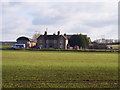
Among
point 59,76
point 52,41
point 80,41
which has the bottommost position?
point 59,76

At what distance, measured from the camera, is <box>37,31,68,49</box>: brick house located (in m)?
119

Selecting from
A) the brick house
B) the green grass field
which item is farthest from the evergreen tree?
the green grass field

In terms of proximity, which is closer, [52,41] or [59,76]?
[59,76]

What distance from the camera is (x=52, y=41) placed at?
121m

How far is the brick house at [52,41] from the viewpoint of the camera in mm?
118925

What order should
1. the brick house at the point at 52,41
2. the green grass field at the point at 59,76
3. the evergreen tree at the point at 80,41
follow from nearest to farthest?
the green grass field at the point at 59,76, the evergreen tree at the point at 80,41, the brick house at the point at 52,41

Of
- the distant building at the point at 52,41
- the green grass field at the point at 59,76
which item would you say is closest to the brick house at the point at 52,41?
the distant building at the point at 52,41

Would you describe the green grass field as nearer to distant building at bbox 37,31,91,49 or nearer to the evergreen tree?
the evergreen tree

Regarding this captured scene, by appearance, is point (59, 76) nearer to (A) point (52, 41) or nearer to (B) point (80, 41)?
(B) point (80, 41)

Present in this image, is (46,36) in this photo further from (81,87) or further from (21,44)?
(81,87)

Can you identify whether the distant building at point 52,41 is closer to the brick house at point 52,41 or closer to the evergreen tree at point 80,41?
the brick house at point 52,41

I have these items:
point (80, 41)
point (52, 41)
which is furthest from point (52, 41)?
point (80, 41)

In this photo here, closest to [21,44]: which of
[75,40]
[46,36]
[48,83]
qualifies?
[46,36]

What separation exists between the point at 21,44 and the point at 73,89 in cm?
11997
